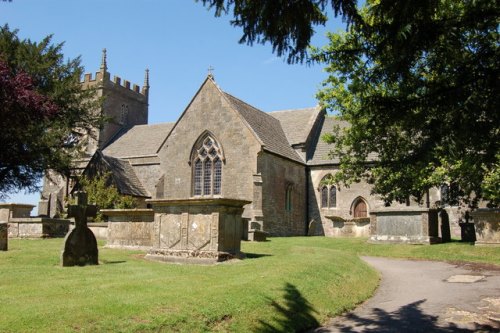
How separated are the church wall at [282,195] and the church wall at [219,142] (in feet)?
3.52

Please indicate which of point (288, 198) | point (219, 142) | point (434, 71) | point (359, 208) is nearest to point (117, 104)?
point (219, 142)

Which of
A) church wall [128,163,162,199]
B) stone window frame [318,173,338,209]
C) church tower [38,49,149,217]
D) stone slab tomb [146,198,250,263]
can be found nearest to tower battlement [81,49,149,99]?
church tower [38,49,149,217]

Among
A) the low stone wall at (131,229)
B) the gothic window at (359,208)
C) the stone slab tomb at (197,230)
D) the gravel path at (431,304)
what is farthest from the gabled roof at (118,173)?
the gravel path at (431,304)

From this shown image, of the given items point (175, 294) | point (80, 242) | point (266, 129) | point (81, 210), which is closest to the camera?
point (175, 294)

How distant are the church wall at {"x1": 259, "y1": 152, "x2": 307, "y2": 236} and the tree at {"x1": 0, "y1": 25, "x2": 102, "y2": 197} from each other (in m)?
12.0

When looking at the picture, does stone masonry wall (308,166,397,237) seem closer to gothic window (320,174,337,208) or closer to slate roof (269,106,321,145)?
gothic window (320,174,337,208)

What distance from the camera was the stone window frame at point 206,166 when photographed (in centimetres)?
3039

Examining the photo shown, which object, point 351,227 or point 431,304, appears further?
point 351,227

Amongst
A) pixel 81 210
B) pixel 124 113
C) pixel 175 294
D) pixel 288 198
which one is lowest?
pixel 175 294

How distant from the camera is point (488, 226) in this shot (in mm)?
19094

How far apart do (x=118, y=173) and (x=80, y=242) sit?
871 inches

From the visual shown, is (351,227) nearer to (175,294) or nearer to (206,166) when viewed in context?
(206,166)

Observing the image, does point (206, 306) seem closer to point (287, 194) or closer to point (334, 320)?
point (334, 320)

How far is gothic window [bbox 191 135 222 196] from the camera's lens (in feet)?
99.8
